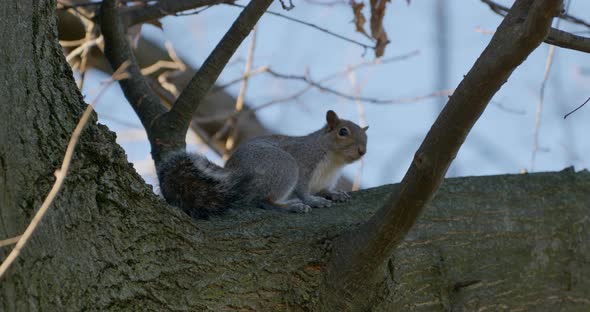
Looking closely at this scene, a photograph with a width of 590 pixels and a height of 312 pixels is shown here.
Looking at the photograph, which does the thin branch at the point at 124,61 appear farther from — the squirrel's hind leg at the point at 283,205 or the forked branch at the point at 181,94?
the squirrel's hind leg at the point at 283,205

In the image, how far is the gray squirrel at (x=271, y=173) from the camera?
279 cm

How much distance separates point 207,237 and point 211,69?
2.89 ft

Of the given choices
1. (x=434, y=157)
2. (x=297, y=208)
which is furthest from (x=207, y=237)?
(x=297, y=208)

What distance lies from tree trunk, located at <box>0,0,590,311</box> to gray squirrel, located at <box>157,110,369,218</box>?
220 millimetres

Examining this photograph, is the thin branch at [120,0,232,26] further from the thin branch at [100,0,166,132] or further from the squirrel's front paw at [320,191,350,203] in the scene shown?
the squirrel's front paw at [320,191,350,203]

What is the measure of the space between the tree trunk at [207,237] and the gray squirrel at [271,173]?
220mm

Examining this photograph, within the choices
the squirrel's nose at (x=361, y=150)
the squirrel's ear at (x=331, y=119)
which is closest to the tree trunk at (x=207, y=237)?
the squirrel's nose at (x=361, y=150)

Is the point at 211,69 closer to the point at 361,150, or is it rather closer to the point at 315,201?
the point at 315,201

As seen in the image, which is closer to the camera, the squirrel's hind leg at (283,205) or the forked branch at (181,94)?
the forked branch at (181,94)

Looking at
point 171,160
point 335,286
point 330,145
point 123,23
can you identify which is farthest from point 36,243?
point 330,145

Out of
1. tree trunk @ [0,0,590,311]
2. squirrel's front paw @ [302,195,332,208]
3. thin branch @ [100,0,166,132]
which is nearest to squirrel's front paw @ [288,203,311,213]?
squirrel's front paw @ [302,195,332,208]

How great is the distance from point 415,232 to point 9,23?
1347mm

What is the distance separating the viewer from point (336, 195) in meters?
3.50

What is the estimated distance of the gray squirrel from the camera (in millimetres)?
2787
